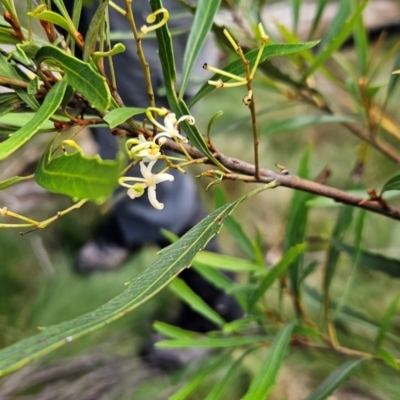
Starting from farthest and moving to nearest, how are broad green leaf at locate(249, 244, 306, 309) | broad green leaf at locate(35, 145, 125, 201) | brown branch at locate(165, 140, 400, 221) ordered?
broad green leaf at locate(249, 244, 306, 309)
brown branch at locate(165, 140, 400, 221)
broad green leaf at locate(35, 145, 125, 201)

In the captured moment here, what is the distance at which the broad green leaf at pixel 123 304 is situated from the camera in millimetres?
211

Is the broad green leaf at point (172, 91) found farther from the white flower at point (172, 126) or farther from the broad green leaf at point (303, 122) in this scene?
the broad green leaf at point (303, 122)

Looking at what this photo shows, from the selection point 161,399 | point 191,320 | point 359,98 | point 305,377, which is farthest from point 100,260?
point 359,98

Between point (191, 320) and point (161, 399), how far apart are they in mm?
204

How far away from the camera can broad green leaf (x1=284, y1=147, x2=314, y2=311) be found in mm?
513

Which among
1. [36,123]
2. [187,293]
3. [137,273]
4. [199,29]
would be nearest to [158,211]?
[137,273]

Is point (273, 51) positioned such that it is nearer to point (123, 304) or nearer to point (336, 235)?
point (123, 304)

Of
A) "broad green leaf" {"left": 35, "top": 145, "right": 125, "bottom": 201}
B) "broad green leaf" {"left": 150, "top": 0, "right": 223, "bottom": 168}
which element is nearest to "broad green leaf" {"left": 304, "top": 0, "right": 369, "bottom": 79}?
"broad green leaf" {"left": 150, "top": 0, "right": 223, "bottom": 168}

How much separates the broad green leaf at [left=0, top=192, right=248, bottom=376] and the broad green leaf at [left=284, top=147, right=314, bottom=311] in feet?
0.81

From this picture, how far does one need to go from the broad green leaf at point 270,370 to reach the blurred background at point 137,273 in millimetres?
Result: 157

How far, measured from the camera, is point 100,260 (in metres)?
1.20

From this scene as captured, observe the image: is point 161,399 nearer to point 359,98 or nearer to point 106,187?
point 359,98

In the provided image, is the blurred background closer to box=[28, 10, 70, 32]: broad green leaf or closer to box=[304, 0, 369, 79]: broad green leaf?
box=[304, 0, 369, 79]: broad green leaf

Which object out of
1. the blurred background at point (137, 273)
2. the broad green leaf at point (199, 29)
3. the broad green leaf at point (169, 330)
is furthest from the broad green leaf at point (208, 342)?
the broad green leaf at point (199, 29)
